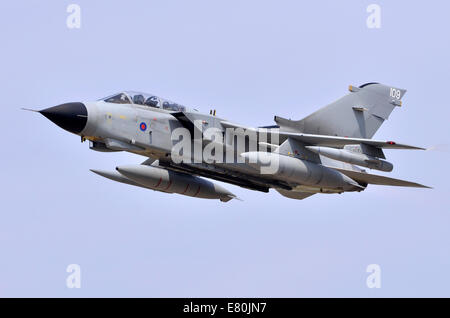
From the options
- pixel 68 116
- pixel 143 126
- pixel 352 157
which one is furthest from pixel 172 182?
pixel 352 157

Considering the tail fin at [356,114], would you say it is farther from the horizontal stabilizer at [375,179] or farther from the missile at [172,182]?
the missile at [172,182]

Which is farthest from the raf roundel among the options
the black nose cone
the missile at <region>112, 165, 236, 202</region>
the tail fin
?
the tail fin

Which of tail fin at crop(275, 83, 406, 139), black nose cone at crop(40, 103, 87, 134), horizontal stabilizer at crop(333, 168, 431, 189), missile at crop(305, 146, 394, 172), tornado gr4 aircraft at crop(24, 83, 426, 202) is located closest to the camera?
black nose cone at crop(40, 103, 87, 134)

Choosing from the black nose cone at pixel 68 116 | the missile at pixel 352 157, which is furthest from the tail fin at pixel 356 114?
the black nose cone at pixel 68 116

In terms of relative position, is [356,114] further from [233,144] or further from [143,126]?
[143,126]

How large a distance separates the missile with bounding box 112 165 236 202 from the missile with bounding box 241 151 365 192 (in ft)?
11.0

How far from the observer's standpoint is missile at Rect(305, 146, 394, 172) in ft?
88.6

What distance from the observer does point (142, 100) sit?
2564 centimetres

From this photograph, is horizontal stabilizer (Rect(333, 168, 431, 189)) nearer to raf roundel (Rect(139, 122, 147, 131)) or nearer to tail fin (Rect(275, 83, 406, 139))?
tail fin (Rect(275, 83, 406, 139))

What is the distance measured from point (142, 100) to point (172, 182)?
3.59 metres

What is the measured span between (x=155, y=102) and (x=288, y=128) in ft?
14.6

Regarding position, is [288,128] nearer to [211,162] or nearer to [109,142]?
[211,162]

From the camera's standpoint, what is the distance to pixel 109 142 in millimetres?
24906

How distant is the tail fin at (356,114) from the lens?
28.1 metres
